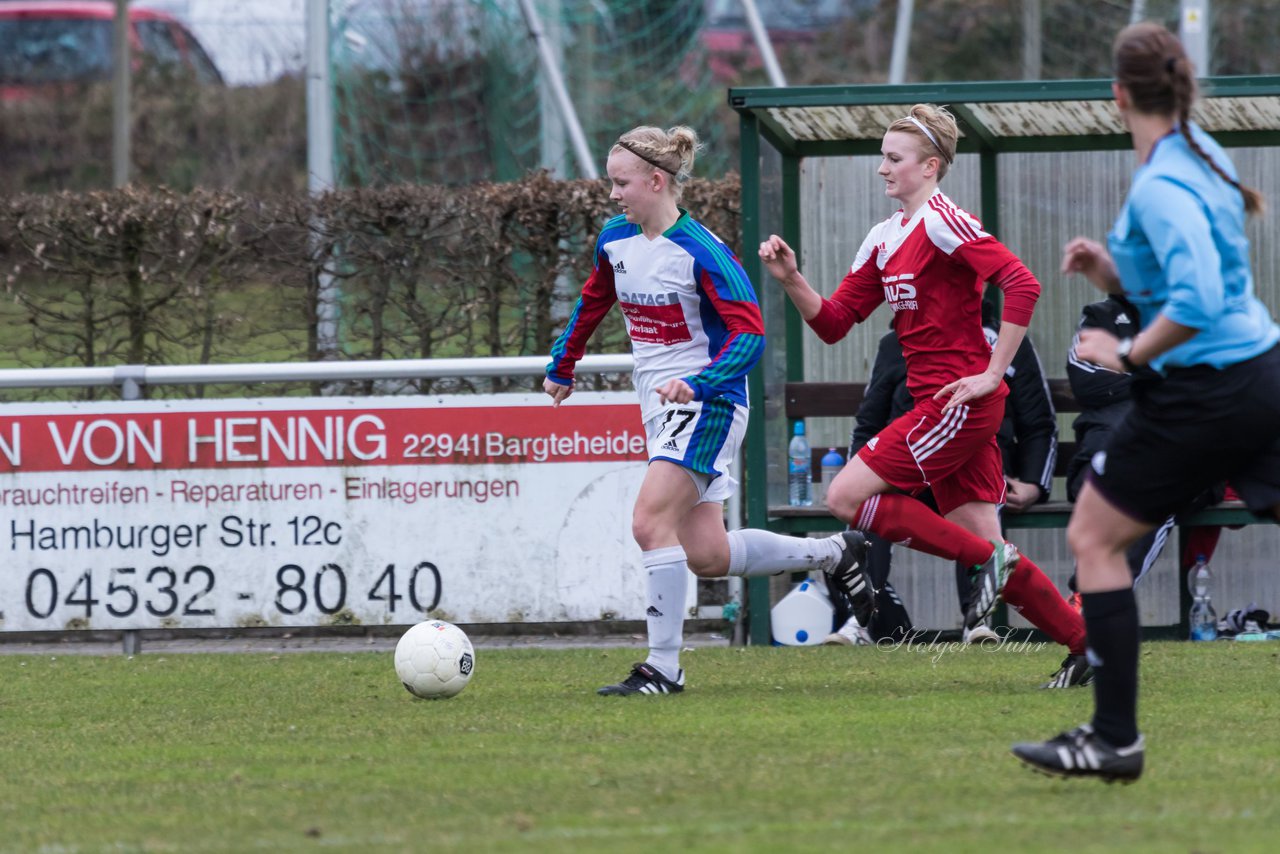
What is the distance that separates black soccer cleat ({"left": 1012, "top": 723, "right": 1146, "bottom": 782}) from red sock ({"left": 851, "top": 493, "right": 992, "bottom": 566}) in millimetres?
1997

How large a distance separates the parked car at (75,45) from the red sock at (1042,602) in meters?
19.3

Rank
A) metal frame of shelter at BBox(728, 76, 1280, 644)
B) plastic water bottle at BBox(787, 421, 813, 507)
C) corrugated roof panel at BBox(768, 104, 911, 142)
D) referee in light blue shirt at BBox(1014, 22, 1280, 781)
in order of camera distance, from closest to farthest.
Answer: referee in light blue shirt at BBox(1014, 22, 1280, 781) < metal frame of shelter at BBox(728, 76, 1280, 644) < corrugated roof panel at BBox(768, 104, 911, 142) < plastic water bottle at BBox(787, 421, 813, 507)

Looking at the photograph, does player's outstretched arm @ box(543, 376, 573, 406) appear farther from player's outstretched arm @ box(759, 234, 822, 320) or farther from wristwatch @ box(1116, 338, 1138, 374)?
wristwatch @ box(1116, 338, 1138, 374)

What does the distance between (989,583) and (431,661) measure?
2028mm

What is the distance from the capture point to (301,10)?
22828 millimetres

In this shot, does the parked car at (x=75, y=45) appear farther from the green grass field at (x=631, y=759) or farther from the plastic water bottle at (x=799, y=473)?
the green grass field at (x=631, y=759)

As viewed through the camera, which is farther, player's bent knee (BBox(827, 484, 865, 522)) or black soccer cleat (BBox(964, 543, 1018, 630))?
player's bent knee (BBox(827, 484, 865, 522))

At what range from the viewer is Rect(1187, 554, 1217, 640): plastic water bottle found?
8.98 metres

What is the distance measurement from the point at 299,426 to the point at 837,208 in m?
3.12

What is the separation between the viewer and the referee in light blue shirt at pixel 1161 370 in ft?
14.3

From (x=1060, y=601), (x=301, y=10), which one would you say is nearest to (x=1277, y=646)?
(x=1060, y=601)

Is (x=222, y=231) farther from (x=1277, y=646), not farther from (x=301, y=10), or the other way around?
(x=301, y=10)

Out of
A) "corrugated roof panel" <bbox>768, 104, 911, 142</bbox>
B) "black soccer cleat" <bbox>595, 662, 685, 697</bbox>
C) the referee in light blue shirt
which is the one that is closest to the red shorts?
"black soccer cleat" <bbox>595, 662, 685, 697</bbox>

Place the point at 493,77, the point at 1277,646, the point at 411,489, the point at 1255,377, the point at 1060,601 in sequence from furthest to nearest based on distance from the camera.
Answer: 1. the point at 493,77
2. the point at 411,489
3. the point at 1277,646
4. the point at 1060,601
5. the point at 1255,377
